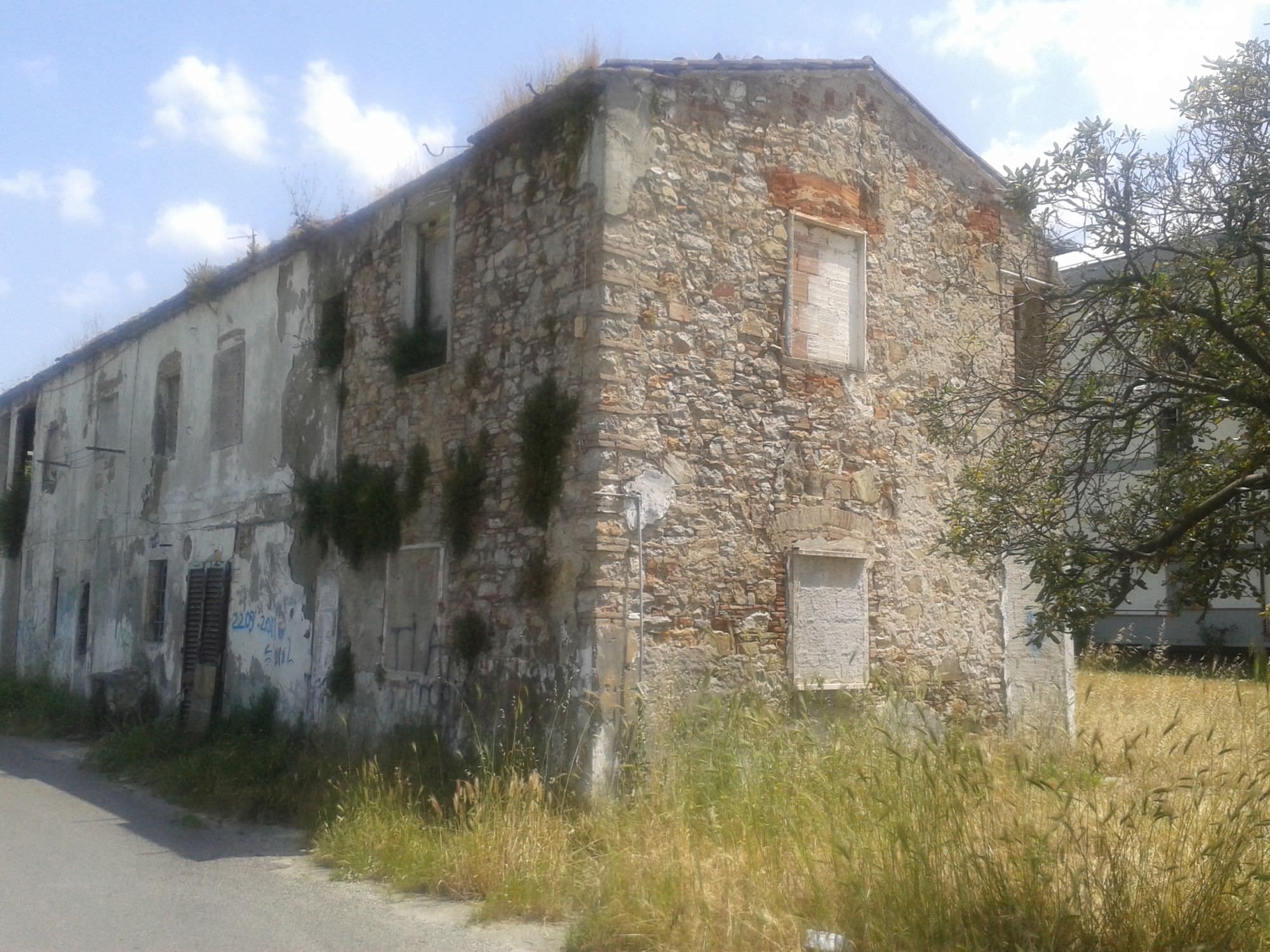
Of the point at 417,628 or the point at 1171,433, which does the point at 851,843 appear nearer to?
the point at 1171,433

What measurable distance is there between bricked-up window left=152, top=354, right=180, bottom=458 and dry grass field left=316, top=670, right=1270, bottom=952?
26.9 feet

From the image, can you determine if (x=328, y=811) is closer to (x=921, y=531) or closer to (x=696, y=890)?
(x=696, y=890)

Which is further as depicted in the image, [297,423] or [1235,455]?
[297,423]

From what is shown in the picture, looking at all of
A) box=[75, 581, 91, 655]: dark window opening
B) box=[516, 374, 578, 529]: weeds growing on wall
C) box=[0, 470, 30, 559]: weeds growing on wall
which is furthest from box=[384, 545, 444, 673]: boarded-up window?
box=[0, 470, 30, 559]: weeds growing on wall

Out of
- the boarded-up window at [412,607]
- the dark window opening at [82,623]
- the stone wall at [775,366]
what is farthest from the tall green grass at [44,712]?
the stone wall at [775,366]

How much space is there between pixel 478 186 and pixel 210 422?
596 cm

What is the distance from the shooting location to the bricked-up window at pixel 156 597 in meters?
15.2

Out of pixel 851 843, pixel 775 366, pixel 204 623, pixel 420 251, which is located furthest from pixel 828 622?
pixel 204 623

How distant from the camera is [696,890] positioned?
6012 mm

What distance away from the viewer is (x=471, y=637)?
9.44 meters

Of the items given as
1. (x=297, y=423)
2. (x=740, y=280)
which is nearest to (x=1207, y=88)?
(x=740, y=280)

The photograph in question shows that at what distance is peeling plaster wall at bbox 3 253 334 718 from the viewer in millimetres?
12461

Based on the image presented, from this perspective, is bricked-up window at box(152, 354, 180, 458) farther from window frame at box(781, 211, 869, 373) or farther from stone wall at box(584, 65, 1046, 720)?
window frame at box(781, 211, 869, 373)

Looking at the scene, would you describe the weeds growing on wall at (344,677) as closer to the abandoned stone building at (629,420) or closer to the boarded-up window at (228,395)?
the abandoned stone building at (629,420)
